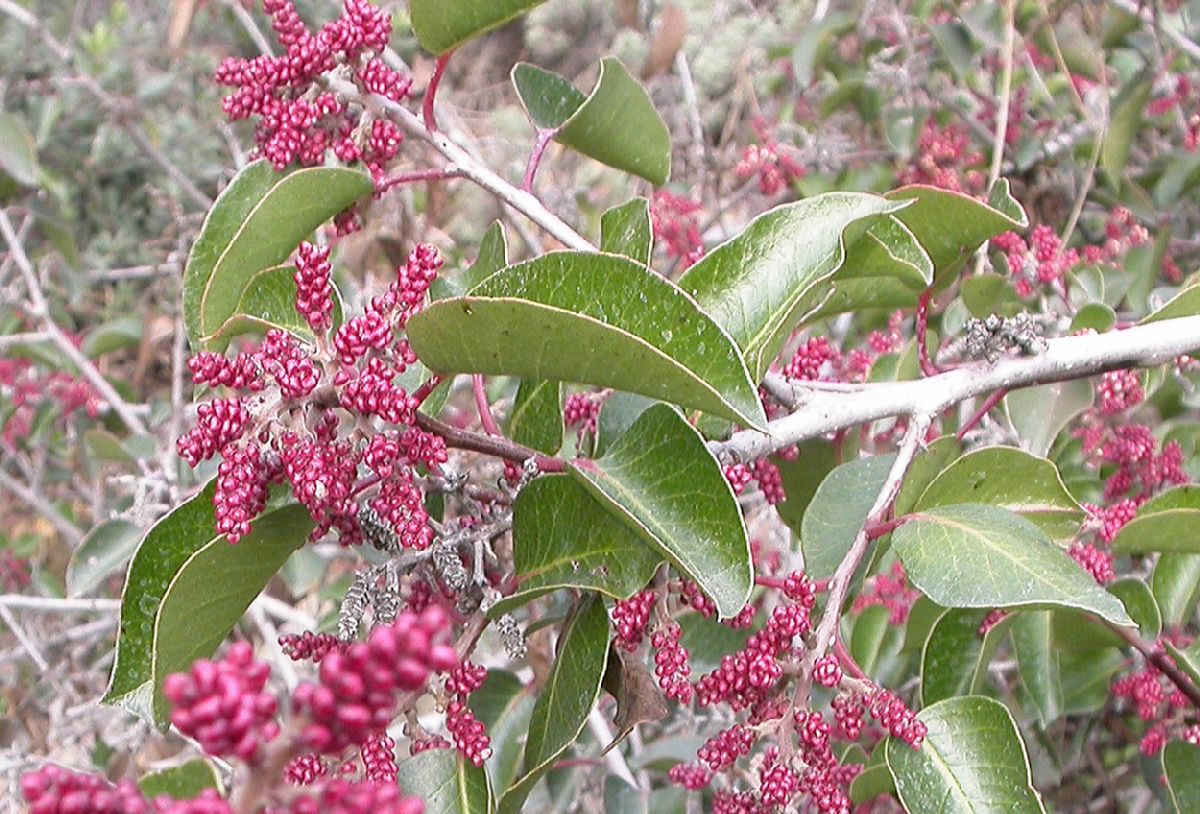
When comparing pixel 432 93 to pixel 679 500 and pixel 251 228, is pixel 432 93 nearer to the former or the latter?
pixel 251 228

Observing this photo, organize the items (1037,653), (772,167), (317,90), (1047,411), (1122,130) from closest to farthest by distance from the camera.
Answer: (317,90) → (1037,653) → (1047,411) → (1122,130) → (772,167)

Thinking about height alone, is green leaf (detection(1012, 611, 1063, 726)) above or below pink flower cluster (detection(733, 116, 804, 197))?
below

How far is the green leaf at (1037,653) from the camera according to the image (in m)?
1.40

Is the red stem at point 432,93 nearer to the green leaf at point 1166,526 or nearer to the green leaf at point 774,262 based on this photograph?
the green leaf at point 774,262

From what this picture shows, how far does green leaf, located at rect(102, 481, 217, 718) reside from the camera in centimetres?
104

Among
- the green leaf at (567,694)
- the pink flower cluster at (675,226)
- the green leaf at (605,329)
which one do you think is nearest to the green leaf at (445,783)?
the green leaf at (567,694)

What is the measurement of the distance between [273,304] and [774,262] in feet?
1.68

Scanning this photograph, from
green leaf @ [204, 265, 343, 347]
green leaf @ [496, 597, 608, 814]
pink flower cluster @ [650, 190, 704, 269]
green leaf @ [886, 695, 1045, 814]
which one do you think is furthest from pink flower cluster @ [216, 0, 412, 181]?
pink flower cluster @ [650, 190, 704, 269]

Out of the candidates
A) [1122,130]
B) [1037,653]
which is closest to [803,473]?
[1037,653]

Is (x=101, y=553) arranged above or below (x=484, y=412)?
below

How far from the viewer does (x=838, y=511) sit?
1207 mm

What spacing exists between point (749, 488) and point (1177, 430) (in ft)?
2.86

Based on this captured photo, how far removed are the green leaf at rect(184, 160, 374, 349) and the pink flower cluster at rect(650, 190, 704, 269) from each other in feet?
4.67

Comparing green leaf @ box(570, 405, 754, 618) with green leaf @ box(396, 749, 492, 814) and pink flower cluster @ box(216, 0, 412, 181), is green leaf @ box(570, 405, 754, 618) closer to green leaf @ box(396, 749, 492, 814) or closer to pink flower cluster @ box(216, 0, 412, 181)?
green leaf @ box(396, 749, 492, 814)
